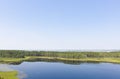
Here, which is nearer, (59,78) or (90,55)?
(59,78)

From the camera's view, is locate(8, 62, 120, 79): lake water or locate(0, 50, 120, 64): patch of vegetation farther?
locate(0, 50, 120, 64): patch of vegetation

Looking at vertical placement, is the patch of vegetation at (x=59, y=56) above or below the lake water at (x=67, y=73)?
above

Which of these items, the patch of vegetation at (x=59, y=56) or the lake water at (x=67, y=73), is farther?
the patch of vegetation at (x=59, y=56)

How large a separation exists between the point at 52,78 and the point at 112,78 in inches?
863

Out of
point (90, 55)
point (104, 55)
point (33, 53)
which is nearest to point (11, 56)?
point (33, 53)

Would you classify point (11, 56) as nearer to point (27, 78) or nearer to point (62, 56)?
point (62, 56)

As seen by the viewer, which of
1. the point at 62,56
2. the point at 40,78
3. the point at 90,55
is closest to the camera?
the point at 40,78

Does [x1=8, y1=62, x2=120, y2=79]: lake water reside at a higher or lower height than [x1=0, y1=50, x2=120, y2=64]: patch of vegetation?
lower

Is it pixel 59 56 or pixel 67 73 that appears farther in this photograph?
pixel 59 56

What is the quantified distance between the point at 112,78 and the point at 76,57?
8540 centimetres

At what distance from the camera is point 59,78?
58781 mm

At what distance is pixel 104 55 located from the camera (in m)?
170

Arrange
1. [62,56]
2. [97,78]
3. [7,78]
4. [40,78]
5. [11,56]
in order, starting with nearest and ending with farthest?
[7,78] → [40,78] → [97,78] → [11,56] → [62,56]

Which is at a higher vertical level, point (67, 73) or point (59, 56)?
point (59, 56)
